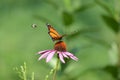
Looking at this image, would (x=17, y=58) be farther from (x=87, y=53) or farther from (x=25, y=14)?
(x=25, y=14)

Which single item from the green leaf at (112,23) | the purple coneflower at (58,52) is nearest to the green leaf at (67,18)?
the green leaf at (112,23)

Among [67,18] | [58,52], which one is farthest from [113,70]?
[58,52]

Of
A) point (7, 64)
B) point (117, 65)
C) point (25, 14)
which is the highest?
point (25, 14)

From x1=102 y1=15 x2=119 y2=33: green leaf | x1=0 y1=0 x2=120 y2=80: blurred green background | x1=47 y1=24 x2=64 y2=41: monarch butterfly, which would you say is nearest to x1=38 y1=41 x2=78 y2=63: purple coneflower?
x1=47 y1=24 x2=64 y2=41: monarch butterfly

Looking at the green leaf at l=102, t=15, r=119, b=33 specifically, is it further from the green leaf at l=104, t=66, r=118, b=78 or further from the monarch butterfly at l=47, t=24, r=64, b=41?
the monarch butterfly at l=47, t=24, r=64, b=41

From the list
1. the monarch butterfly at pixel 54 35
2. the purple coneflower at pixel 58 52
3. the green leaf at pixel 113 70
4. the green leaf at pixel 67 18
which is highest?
the green leaf at pixel 67 18

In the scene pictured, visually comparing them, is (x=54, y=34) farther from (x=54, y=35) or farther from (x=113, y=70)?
(x=113, y=70)

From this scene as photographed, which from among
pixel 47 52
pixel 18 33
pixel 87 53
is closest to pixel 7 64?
pixel 87 53

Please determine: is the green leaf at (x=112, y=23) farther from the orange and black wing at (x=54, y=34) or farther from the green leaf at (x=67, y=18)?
the orange and black wing at (x=54, y=34)
